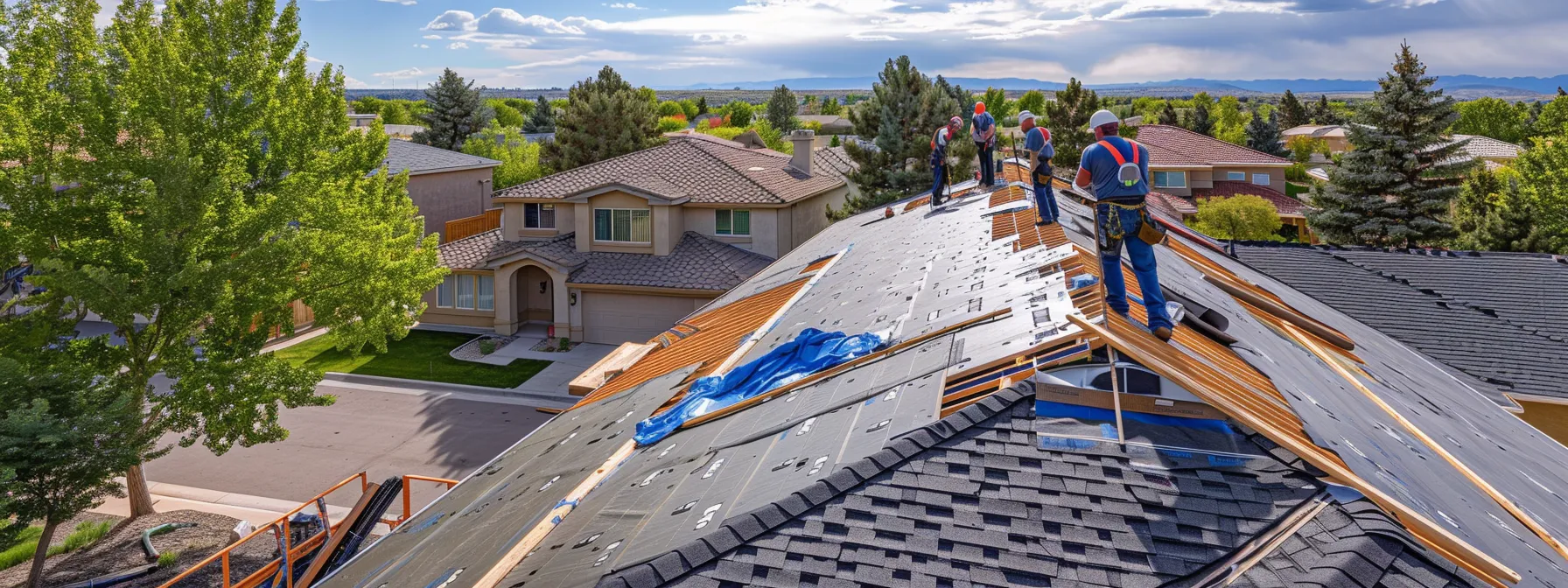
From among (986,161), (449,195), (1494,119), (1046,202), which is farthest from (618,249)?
(1494,119)

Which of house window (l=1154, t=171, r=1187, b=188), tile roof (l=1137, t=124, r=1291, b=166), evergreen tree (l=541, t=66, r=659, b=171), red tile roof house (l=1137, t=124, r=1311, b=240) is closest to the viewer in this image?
evergreen tree (l=541, t=66, r=659, b=171)

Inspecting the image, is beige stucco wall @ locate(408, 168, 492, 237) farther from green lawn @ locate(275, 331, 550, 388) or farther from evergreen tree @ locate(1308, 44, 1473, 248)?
evergreen tree @ locate(1308, 44, 1473, 248)

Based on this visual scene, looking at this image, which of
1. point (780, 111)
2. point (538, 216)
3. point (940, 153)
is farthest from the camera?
point (780, 111)

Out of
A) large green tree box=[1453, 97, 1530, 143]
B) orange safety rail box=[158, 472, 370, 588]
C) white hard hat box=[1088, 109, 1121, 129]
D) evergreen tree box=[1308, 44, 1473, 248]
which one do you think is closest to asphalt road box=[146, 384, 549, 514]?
orange safety rail box=[158, 472, 370, 588]

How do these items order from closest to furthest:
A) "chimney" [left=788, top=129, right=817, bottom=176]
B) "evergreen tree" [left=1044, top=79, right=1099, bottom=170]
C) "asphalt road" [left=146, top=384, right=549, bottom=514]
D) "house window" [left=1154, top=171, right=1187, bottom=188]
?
"asphalt road" [left=146, top=384, right=549, bottom=514], "chimney" [left=788, top=129, right=817, bottom=176], "evergreen tree" [left=1044, top=79, right=1099, bottom=170], "house window" [left=1154, top=171, right=1187, bottom=188]

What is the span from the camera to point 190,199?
12.4 meters

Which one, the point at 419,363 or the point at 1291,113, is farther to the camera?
the point at 1291,113

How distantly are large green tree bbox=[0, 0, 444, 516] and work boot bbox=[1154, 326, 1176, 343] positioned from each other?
12.4m

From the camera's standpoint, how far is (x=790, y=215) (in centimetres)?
3089

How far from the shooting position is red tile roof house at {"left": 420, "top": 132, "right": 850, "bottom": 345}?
94.0 feet

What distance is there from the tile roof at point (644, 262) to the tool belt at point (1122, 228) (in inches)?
797

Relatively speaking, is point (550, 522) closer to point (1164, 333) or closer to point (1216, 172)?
point (1164, 333)

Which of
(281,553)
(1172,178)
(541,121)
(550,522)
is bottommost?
(281,553)

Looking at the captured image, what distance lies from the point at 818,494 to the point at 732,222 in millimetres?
25761
